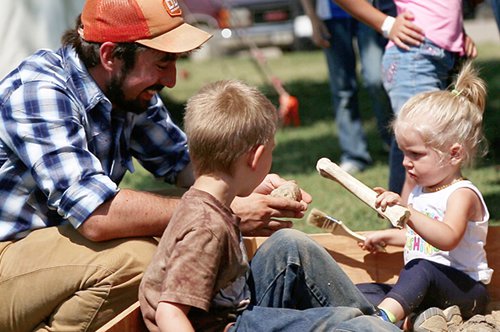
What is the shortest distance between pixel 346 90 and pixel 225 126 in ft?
13.8

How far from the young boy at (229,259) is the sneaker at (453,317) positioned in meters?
0.47

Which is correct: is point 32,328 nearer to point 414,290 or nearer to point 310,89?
point 414,290

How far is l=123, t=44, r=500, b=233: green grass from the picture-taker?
584 cm

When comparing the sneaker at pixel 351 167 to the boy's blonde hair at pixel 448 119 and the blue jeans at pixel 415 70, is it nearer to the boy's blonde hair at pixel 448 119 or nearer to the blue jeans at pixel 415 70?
the blue jeans at pixel 415 70

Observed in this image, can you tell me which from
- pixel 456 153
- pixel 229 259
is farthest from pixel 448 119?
pixel 229 259

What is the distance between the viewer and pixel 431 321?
3260 mm

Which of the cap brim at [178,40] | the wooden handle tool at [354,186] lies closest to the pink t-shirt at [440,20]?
the wooden handle tool at [354,186]

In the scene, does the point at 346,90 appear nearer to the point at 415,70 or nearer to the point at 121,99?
the point at 415,70

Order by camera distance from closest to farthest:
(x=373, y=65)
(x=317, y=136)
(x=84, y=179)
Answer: (x=84, y=179)
(x=373, y=65)
(x=317, y=136)

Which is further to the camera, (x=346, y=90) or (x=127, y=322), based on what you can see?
(x=346, y=90)

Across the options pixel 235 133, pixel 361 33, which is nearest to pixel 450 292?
pixel 235 133

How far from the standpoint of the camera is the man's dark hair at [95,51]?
3291 millimetres

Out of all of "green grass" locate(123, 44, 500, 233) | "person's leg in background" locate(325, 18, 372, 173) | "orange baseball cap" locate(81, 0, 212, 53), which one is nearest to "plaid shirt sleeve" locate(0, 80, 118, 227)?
"orange baseball cap" locate(81, 0, 212, 53)

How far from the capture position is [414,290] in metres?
3.36
